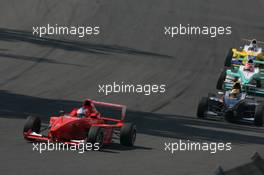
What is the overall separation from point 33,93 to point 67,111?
9.49ft

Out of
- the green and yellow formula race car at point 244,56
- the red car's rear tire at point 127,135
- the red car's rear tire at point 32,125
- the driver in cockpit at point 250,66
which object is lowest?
the red car's rear tire at point 127,135

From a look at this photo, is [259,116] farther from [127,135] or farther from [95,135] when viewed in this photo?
[95,135]

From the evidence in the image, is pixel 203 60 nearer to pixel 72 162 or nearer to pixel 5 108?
pixel 5 108

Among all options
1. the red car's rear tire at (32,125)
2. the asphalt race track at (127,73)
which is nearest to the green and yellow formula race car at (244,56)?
the asphalt race track at (127,73)

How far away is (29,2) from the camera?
46125 mm

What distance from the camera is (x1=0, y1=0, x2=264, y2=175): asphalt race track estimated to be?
17359 millimetres

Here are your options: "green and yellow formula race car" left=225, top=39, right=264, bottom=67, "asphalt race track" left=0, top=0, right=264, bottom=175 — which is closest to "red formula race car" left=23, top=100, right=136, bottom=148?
"asphalt race track" left=0, top=0, right=264, bottom=175

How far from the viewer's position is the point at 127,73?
108 feet

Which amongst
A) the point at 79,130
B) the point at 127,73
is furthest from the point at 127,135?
the point at 127,73

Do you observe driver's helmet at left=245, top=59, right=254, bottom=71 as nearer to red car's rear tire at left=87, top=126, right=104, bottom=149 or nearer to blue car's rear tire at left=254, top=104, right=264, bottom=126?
blue car's rear tire at left=254, top=104, right=264, bottom=126

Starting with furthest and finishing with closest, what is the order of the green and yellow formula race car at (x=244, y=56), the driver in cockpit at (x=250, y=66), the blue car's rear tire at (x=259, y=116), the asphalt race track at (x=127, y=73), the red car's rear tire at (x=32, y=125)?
the green and yellow formula race car at (x=244, y=56), the driver in cockpit at (x=250, y=66), the blue car's rear tire at (x=259, y=116), the red car's rear tire at (x=32, y=125), the asphalt race track at (x=127, y=73)

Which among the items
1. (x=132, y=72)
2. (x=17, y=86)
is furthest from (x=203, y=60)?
(x=17, y=86)

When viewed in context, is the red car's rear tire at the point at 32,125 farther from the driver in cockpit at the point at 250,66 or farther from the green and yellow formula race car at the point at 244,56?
the green and yellow formula race car at the point at 244,56

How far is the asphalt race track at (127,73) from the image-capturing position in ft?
57.0
